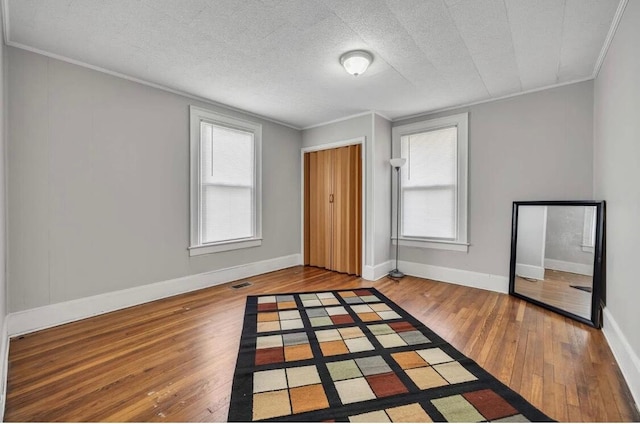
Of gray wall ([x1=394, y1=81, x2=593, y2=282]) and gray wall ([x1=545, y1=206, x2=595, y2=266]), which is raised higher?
gray wall ([x1=394, y1=81, x2=593, y2=282])

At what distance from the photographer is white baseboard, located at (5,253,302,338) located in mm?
2375

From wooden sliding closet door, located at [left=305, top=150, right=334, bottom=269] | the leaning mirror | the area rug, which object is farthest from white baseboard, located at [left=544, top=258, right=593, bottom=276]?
wooden sliding closet door, located at [left=305, top=150, right=334, bottom=269]

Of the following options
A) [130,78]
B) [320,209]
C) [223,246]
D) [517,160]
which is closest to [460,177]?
[517,160]

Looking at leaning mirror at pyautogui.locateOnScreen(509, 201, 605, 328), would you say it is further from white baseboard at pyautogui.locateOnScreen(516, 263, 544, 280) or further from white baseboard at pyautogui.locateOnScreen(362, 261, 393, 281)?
white baseboard at pyautogui.locateOnScreen(362, 261, 393, 281)

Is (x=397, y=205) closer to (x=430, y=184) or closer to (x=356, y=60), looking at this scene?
(x=430, y=184)

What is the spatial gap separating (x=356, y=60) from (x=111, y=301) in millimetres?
3391

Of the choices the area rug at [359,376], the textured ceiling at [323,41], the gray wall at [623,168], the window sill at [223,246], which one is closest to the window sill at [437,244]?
the gray wall at [623,168]

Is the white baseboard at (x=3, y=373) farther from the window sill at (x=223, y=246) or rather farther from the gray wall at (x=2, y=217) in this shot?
the window sill at (x=223, y=246)

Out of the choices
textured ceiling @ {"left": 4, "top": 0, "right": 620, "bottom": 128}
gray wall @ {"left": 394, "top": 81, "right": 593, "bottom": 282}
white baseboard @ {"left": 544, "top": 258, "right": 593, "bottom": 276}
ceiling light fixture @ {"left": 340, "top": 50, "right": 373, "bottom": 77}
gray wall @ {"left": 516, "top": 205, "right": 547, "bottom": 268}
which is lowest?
white baseboard @ {"left": 544, "top": 258, "right": 593, "bottom": 276}

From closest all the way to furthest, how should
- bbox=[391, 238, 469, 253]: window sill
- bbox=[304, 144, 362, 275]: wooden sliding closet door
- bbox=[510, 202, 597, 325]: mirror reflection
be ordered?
bbox=[510, 202, 597, 325]: mirror reflection < bbox=[391, 238, 469, 253]: window sill < bbox=[304, 144, 362, 275]: wooden sliding closet door

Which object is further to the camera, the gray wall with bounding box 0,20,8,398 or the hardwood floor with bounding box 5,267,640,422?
the gray wall with bounding box 0,20,8,398

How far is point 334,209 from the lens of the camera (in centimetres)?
457

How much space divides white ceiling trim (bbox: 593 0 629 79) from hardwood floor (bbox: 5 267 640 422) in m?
2.42

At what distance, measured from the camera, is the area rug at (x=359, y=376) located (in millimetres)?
1437
